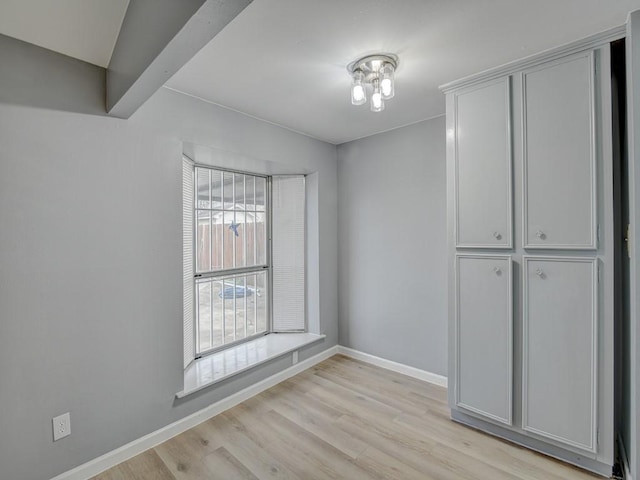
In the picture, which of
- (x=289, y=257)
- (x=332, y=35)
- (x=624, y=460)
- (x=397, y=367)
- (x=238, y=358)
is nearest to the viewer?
(x=332, y=35)

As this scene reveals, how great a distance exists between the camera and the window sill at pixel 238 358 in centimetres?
236

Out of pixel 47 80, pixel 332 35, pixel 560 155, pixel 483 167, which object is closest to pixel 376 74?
pixel 332 35

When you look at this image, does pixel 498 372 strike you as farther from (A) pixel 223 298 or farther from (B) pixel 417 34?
(A) pixel 223 298

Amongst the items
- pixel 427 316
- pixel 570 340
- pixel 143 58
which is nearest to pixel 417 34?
pixel 143 58

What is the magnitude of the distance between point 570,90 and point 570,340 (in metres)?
1.44

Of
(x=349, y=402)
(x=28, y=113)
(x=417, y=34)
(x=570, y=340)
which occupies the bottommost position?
(x=349, y=402)

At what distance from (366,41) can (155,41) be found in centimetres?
103

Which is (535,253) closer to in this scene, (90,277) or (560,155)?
(560,155)

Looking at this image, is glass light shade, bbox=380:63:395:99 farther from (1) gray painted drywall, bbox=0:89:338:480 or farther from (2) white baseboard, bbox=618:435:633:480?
(2) white baseboard, bbox=618:435:633:480

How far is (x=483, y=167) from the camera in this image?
2.08m

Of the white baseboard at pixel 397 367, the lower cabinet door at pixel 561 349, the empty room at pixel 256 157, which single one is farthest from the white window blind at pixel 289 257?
the lower cabinet door at pixel 561 349

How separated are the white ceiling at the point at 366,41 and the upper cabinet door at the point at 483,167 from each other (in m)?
0.21

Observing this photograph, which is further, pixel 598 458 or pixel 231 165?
pixel 231 165

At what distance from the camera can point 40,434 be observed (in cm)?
160
